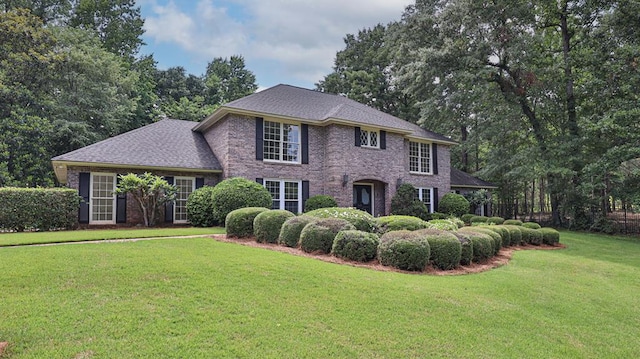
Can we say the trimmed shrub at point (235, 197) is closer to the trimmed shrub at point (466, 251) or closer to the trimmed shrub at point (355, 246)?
the trimmed shrub at point (355, 246)

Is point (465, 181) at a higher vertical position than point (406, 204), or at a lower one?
higher

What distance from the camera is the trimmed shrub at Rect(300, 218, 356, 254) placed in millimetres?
8516

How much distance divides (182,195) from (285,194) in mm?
4538

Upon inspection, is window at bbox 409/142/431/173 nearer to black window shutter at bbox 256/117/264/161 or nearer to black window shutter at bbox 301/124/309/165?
black window shutter at bbox 301/124/309/165

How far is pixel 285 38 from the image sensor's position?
17.4 m

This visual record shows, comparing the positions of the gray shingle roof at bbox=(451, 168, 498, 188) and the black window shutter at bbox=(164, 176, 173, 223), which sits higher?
the gray shingle roof at bbox=(451, 168, 498, 188)

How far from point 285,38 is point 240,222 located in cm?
1092

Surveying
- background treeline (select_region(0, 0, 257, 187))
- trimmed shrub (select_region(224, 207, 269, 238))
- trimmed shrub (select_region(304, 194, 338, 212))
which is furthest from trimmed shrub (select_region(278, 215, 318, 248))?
background treeline (select_region(0, 0, 257, 187))

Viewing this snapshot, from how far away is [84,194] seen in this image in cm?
1365

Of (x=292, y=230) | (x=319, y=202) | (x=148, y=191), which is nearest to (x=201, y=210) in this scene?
(x=148, y=191)

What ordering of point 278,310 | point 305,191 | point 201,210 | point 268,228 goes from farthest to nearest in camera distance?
point 305,191, point 201,210, point 268,228, point 278,310

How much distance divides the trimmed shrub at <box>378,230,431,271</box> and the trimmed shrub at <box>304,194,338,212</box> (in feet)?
25.4

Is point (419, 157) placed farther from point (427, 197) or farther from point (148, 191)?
point (148, 191)

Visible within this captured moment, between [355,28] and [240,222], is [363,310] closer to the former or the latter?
[240,222]
